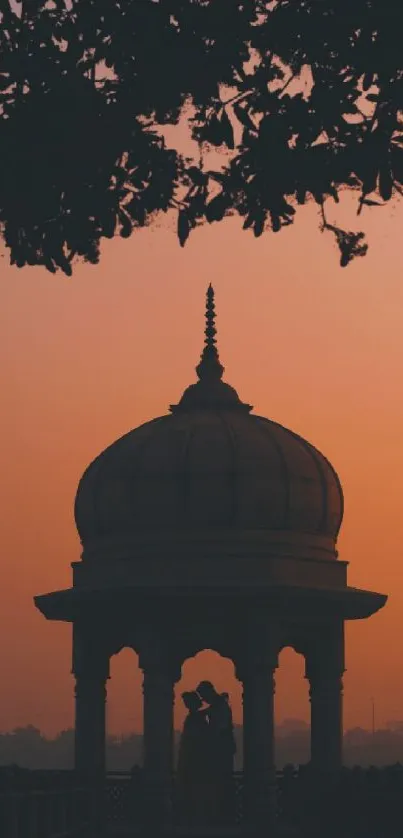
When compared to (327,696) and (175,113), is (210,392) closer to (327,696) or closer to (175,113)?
(327,696)

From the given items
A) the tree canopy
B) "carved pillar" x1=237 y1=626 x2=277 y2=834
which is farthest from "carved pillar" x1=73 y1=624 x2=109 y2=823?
the tree canopy

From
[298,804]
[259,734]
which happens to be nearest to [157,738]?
[259,734]

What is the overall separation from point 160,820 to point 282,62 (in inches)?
791

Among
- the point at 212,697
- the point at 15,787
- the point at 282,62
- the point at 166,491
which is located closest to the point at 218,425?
the point at 166,491

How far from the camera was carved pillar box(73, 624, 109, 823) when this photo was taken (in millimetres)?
40125

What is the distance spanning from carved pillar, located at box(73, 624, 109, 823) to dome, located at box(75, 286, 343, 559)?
4.75 feet

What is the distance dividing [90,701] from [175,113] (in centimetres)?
2048

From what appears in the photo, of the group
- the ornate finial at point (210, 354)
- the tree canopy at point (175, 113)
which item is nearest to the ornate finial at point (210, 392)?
the ornate finial at point (210, 354)

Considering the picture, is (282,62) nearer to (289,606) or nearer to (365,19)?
(365,19)

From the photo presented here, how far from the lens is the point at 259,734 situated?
1537 inches

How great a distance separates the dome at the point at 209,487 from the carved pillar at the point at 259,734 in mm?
1834

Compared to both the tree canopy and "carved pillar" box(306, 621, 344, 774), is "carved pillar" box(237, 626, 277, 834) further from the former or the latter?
the tree canopy

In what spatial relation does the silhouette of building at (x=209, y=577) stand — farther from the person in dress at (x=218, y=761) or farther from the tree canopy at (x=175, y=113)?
the tree canopy at (x=175, y=113)

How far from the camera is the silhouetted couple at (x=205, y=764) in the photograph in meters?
39.4
